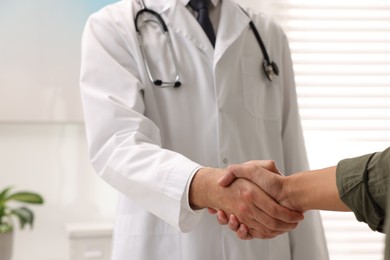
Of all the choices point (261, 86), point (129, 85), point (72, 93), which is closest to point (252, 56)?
point (261, 86)

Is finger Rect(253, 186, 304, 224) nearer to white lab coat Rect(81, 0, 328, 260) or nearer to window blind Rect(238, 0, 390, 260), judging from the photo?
white lab coat Rect(81, 0, 328, 260)

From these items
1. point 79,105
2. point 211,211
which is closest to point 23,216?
point 79,105

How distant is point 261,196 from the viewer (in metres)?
1.36

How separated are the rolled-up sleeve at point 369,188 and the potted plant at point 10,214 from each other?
1700 mm

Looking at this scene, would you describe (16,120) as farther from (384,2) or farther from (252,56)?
(384,2)

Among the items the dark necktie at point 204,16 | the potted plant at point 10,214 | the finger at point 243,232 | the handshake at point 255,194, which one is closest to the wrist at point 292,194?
the handshake at point 255,194

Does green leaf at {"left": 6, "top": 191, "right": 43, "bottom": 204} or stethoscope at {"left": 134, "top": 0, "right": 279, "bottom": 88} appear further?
green leaf at {"left": 6, "top": 191, "right": 43, "bottom": 204}

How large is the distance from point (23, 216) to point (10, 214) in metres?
0.05

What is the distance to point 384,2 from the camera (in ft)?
8.80

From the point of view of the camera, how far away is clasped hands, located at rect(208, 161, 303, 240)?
135 centimetres

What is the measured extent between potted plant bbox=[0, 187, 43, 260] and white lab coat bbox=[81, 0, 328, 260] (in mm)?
945

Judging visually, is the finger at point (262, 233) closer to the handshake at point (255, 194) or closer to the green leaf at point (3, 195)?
the handshake at point (255, 194)

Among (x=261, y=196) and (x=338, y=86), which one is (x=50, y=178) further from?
(x=261, y=196)

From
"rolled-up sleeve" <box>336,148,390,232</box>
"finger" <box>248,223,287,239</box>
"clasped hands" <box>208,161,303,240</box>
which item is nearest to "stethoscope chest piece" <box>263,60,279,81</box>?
"clasped hands" <box>208,161,303,240</box>
